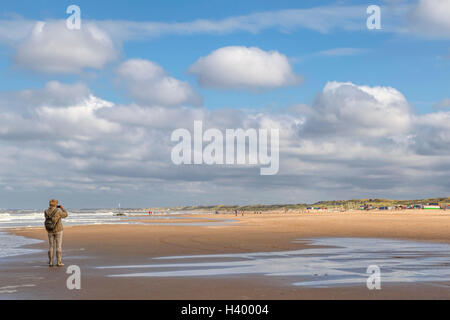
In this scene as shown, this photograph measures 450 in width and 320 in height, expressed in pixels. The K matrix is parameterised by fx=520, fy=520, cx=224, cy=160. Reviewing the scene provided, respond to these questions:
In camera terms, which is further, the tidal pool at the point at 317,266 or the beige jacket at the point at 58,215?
the beige jacket at the point at 58,215

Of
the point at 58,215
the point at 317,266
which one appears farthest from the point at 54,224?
the point at 317,266

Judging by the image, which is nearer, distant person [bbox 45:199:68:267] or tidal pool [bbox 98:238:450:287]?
tidal pool [bbox 98:238:450:287]

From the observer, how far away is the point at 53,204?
19266 millimetres

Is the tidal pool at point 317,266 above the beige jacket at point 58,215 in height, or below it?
below

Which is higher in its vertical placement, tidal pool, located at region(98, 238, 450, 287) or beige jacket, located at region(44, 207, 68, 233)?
beige jacket, located at region(44, 207, 68, 233)

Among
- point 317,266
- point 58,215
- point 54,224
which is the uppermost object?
point 58,215

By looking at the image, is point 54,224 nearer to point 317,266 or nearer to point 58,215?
point 58,215

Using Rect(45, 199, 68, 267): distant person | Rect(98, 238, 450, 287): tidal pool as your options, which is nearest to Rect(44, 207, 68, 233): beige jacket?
Rect(45, 199, 68, 267): distant person

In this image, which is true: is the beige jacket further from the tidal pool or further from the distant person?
the tidal pool

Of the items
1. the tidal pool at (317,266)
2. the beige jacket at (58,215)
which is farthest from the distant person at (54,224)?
the tidal pool at (317,266)

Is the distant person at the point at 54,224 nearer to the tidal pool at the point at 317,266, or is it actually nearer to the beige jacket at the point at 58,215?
the beige jacket at the point at 58,215
